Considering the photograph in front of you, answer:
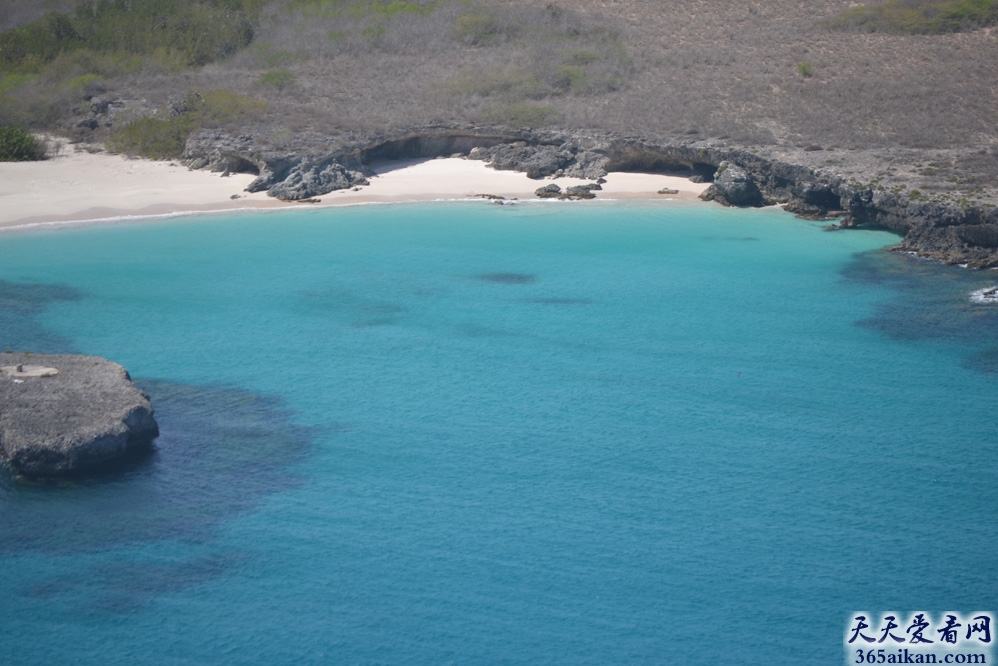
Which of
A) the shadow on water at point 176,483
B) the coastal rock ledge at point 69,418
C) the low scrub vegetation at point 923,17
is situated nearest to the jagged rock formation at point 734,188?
the low scrub vegetation at point 923,17

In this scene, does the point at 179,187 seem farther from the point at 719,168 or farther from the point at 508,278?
the point at 719,168

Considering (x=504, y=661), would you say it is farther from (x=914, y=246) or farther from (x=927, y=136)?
(x=927, y=136)

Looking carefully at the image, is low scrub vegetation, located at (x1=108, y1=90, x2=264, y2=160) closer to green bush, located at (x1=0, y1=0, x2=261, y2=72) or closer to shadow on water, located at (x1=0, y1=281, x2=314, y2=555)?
green bush, located at (x1=0, y1=0, x2=261, y2=72)

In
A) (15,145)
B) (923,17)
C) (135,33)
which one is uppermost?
(135,33)

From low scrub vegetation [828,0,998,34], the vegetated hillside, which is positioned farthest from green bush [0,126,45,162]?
low scrub vegetation [828,0,998,34]

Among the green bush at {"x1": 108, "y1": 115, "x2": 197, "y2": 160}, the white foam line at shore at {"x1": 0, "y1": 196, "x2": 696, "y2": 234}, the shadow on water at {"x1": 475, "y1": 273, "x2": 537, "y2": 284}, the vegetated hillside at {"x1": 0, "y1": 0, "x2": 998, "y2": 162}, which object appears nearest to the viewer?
the shadow on water at {"x1": 475, "y1": 273, "x2": 537, "y2": 284}

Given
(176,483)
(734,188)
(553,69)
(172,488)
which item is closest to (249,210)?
(734,188)
